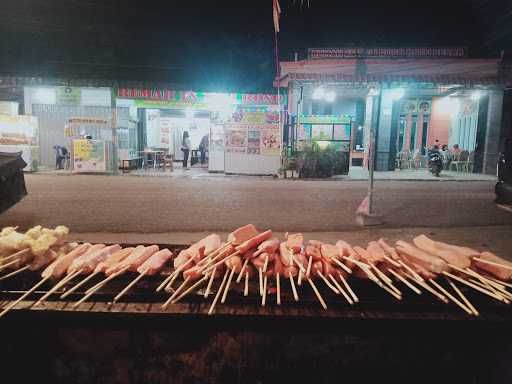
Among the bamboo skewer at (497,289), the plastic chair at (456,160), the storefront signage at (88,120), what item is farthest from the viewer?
the plastic chair at (456,160)

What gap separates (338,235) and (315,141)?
1075 centimetres

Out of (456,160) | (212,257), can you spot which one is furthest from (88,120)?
(456,160)

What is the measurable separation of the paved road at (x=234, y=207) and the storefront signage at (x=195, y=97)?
657cm

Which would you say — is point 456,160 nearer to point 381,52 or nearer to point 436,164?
point 436,164

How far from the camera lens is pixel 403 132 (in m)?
23.2

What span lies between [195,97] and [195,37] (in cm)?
391

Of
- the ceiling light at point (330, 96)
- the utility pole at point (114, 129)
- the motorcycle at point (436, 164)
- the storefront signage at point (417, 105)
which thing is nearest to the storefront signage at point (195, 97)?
the utility pole at point (114, 129)

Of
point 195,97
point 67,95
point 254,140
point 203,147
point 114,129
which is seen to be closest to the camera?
point 254,140

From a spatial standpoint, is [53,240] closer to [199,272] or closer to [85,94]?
[199,272]

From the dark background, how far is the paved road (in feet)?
29.1

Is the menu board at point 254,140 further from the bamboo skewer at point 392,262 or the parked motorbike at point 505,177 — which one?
the bamboo skewer at point 392,262

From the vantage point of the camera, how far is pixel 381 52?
775 inches

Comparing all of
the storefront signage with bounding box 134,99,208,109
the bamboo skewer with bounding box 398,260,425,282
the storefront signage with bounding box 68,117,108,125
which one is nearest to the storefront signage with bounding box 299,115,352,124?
the storefront signage with bounding box 134,99,208,109

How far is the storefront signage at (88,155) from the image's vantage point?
56.4ft
